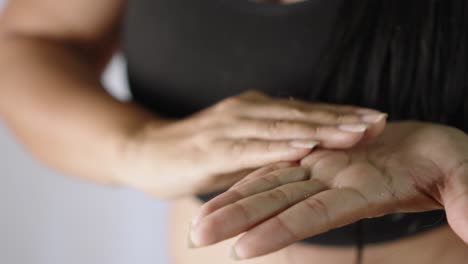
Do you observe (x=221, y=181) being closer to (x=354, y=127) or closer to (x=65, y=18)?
(x=354, y=127)

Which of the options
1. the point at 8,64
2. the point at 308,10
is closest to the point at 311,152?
the point at 308,10

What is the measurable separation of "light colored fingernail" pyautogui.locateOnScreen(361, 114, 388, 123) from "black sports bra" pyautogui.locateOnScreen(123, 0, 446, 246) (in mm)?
119

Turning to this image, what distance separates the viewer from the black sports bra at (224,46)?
446 millimetres

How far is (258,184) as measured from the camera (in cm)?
28

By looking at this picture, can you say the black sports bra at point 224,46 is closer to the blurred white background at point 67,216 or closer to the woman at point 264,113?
the woman at point 264,113

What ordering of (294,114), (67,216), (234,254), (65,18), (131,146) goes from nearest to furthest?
(234,254), (294,114), (131,146), (65,18), (67,216)

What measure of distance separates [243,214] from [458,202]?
0.31 feet

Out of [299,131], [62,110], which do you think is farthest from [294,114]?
[62,110]

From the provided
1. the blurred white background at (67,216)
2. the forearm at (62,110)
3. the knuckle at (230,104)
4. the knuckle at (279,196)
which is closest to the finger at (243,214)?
the knuckle at (279,196)

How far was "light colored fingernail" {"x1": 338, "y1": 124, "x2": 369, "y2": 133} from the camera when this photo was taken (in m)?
0.31

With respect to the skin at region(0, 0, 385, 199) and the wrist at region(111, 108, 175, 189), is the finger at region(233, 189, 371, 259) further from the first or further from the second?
the wrist at region(111, 108, 175, 189)

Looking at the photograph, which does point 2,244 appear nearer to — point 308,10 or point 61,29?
point 61,29

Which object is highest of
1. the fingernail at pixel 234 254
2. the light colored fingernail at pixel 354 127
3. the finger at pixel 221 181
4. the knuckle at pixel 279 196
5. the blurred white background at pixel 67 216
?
the light colored fingernail at pixel 354 127

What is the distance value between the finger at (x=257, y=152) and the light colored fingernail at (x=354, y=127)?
2cm
